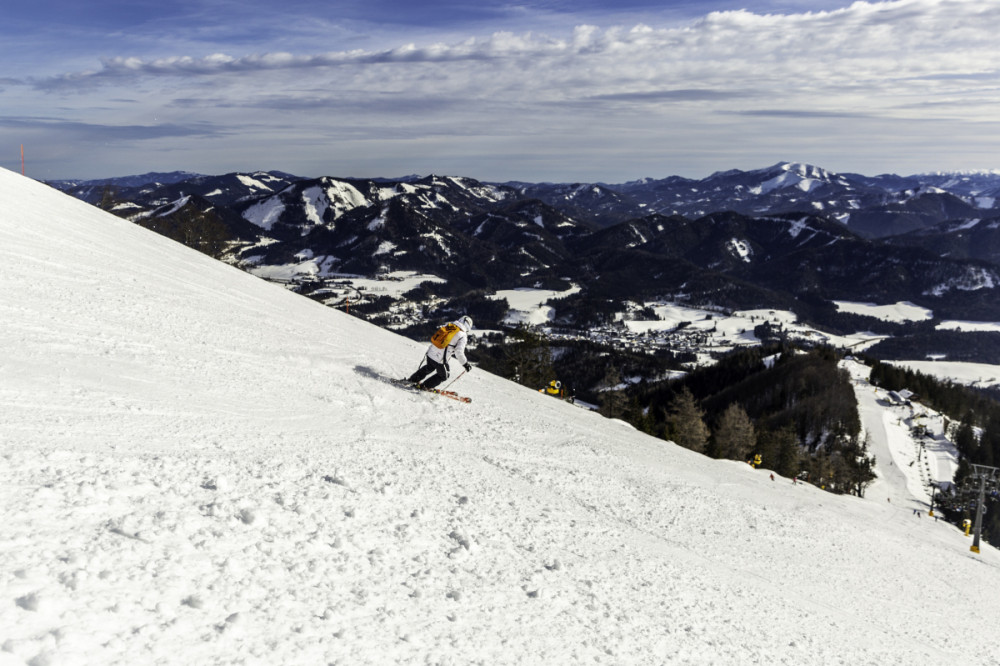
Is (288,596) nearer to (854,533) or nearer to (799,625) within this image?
(799,625)

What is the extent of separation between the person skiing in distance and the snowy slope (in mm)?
828

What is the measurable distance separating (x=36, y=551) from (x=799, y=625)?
11980mm

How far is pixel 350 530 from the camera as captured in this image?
30.0 ft

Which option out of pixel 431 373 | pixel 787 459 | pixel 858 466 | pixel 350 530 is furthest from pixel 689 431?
pixel 350 530

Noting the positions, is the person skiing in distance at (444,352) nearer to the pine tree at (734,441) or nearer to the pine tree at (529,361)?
the pine tree at (529,361)

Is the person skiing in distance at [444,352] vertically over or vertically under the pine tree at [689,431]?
over

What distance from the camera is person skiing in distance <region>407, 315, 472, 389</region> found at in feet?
58.9

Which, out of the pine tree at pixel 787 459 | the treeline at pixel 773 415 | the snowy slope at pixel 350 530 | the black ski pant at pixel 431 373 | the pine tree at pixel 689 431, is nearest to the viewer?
the snowy slope at pixel 350 530

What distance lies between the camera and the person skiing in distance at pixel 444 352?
1795 centimetres

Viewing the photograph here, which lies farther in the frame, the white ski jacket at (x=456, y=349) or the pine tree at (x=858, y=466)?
the pine tree at (x=858, y=466)

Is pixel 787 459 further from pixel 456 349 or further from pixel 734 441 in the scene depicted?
pixel 456 349

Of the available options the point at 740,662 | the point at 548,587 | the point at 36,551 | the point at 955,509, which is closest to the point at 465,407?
the point at 548,587

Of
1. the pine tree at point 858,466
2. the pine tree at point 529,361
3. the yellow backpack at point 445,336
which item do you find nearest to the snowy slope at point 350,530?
the yellow backpack at point 445,336

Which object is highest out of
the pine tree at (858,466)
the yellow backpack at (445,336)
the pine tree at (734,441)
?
the yellow backpack at (445,336)
